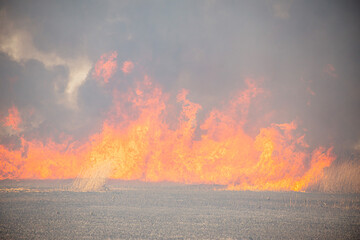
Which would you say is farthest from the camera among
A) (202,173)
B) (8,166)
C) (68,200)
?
(8,166)

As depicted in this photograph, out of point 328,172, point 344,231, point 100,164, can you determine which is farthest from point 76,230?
point 328,172

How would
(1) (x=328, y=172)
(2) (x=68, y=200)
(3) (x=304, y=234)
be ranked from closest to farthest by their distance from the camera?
(3) (x=304, y=234), (2) (x=68, y=200), (1) (x=328, y=172)

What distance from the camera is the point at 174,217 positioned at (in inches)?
1048

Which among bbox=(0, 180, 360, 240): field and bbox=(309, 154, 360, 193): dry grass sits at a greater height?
bbox=(309, 154, 360, 193): dry grass

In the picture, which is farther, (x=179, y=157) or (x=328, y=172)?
(x=179, y=157)

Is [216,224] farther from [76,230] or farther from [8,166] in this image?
[8,166]

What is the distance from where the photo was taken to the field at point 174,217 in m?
21.1

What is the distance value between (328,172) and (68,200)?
33.7 m

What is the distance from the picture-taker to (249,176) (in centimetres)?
5162

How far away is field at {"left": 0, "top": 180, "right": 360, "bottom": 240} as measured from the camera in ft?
69.4

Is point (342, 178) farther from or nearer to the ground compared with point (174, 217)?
farther from the ground

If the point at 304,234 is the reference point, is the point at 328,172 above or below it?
above

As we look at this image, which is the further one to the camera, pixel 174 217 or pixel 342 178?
pixel 342 178

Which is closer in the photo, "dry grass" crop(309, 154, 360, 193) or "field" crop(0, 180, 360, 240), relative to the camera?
"field" crop(0, 180, 360, 240)
